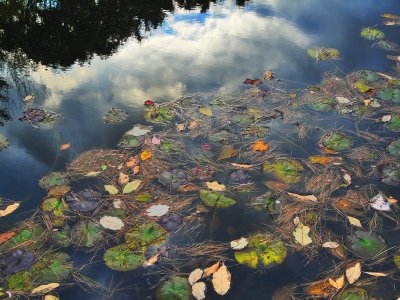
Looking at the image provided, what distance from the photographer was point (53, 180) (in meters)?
2.34

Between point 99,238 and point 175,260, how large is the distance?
0.44m

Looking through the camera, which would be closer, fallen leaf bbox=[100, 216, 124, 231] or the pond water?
the pond water

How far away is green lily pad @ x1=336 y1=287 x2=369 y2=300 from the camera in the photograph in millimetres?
1653

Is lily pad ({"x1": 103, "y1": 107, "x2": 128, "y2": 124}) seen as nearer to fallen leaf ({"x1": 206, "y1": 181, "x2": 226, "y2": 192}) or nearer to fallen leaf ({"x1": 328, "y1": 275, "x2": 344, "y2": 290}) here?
fallen leaf ({"x1": 206, "y1": 181, "x2": 226, "y2": 192})

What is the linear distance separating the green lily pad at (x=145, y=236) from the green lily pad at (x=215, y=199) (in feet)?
1.05

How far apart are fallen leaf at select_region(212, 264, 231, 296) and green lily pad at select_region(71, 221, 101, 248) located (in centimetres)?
67

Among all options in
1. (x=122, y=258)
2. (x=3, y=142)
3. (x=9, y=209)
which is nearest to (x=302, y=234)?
(x=122, y=258)

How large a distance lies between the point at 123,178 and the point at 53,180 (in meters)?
0.46

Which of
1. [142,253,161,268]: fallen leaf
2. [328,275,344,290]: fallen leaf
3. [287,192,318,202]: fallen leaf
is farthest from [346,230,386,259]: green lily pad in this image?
[142,253,161,268]: fallen leaf

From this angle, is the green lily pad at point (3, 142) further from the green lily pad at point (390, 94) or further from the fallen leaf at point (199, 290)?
the green lily pad at point (390, 94)

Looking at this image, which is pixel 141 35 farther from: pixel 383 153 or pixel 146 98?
pixel 383 153

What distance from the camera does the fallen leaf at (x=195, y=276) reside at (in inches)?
68.8

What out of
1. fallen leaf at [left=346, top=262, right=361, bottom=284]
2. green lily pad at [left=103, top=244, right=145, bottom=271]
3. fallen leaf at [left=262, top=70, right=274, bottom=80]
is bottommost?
fallen leaf at [left=346, top=262, right=361, bottom=284]

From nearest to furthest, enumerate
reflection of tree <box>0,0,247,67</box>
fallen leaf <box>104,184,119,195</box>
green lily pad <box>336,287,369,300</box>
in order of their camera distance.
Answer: green lily pad <box>336,287,369,300</box> → fallen leaf <box>104,184,119,195</box> → reflection of tree <box>0,0,247,67</box>
